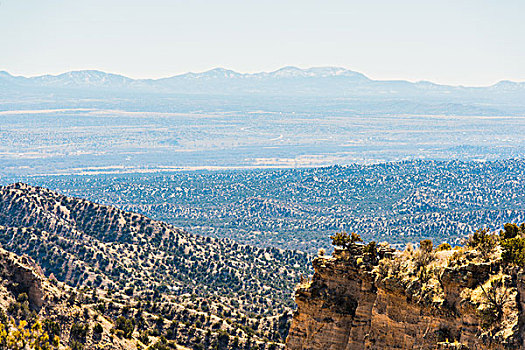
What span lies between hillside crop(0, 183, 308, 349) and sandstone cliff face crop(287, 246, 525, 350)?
92.9 ft

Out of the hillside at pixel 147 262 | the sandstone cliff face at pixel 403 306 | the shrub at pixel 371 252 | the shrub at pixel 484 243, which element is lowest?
the hillside at pixel 147 262

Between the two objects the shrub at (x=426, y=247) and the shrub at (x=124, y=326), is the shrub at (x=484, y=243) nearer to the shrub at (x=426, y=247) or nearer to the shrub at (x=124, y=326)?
the shrub at (x=426, y=247)

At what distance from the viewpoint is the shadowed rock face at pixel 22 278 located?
1647 inches

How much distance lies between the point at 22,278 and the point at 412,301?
2731 cm

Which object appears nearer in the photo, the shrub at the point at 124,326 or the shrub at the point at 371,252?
the shrub at the point at 371,252

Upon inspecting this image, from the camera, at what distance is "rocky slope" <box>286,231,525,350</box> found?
19859 millimetres

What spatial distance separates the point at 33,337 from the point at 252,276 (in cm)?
5482

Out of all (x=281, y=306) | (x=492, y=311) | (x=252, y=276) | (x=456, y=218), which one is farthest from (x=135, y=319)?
(x=456, y=218)

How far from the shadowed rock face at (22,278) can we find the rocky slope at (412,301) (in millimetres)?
20261

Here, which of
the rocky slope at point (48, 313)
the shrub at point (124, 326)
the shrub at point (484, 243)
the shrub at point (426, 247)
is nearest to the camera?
the shrub at point (484, 243)

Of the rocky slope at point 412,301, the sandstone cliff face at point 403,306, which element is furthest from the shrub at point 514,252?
the sandstone cliff face at point 403,306

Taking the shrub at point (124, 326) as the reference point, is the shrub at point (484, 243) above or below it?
above

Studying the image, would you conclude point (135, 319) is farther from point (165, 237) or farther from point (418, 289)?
point (165, 237)

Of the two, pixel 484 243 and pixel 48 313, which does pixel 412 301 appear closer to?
pixel 484 243
